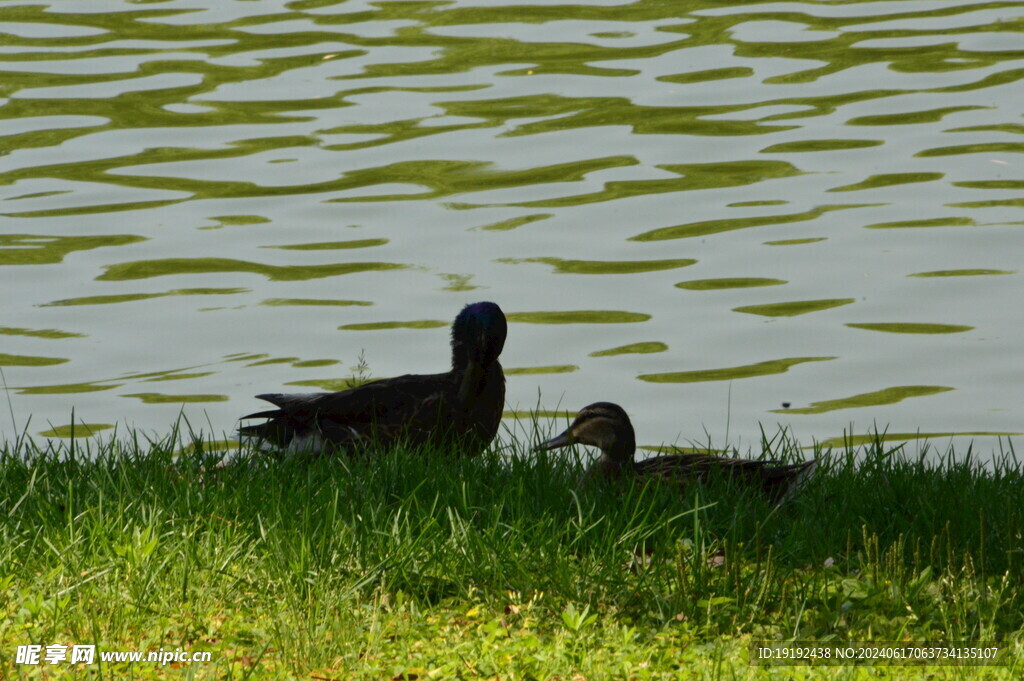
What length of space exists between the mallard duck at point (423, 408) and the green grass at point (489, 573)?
1212 millimetres

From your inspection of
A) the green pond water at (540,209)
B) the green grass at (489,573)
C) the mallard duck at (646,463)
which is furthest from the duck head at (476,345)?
the green grass at (489,573)

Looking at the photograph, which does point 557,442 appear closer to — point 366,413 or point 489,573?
point 366,413

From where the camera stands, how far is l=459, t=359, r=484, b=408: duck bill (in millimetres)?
7871

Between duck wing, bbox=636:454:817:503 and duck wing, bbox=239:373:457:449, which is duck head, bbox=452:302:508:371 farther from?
duck wing, bbox=636:454:817:503

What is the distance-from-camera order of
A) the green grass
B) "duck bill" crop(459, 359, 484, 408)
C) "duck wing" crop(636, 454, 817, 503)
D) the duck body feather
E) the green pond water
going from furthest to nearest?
1. the green pond water
2. "duck bill" crop(459, 359, 484, 408)
3. the duck body feather
4. "duck wing" crop(636, 454, 817, 503)
5. the green grass

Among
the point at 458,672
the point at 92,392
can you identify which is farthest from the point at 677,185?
the point at 458,672

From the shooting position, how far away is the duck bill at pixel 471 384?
310 inches

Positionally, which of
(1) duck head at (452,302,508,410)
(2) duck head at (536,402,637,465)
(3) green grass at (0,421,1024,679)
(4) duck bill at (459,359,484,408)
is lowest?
(3) green grass at (0,421,1024,679)

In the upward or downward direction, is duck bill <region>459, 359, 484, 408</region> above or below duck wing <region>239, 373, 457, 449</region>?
above

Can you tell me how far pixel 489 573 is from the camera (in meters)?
5.59

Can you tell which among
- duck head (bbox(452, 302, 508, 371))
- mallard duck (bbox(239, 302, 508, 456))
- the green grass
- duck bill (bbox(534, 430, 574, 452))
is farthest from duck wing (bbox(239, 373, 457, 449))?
the green grass

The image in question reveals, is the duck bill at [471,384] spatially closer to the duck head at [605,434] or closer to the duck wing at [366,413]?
the duck wing at [366,413]

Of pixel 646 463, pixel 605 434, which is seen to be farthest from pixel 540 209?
pixel 646 463

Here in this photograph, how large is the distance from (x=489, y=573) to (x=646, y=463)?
1.87 meters
